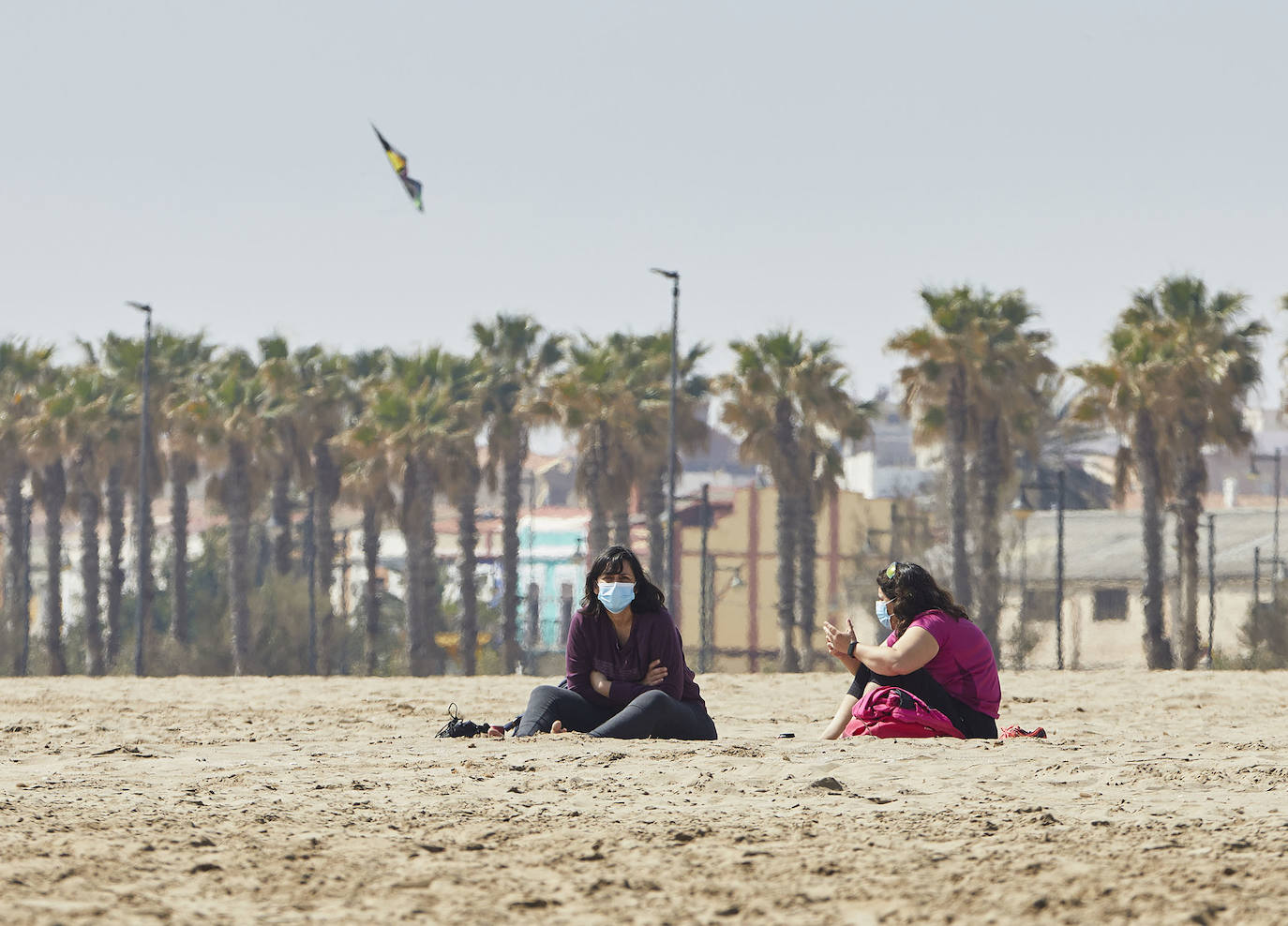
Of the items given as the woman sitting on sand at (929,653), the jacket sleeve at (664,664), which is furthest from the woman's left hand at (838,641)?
the jacket sleeve at (664,664)

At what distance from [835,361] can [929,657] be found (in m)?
32.7

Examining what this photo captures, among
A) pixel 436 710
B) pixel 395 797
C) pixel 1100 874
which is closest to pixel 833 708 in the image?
pixel 436 710

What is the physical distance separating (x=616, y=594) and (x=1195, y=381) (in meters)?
28.4

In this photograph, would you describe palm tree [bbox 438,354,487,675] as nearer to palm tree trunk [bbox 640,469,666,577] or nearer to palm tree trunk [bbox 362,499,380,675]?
palm tree trunk [bbox 362,499,380,675]

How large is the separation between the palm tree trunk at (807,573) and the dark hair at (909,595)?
3051 centimetres

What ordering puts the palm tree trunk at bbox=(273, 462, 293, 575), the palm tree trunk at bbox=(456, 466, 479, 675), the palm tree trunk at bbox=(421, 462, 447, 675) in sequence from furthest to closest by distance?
the palm tree trunk at bbox=(273, 462, 293, 575), the palm tree trunk at bbox=(421, 462, 447, 675), the palm tree trunk at bbox=(456, 466, 479, 675)

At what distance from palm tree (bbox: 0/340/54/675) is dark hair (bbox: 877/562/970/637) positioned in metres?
39.5

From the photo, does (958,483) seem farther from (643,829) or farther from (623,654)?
(643,829)

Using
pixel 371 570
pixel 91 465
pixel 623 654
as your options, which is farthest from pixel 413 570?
pixel 623 654

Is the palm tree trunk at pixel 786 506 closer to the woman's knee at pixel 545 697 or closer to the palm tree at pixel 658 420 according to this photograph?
the palm tree at pixel 658 420

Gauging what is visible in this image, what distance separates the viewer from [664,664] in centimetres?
1042

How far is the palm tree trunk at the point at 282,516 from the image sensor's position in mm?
47875

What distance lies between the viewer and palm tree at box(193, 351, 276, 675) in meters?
45.3

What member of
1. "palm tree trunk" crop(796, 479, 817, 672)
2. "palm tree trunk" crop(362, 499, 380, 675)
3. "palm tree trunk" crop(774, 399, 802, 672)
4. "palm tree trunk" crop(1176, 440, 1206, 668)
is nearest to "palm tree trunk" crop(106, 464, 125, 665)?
"palm tree trunk" crop(362, 499, 380, 675)
